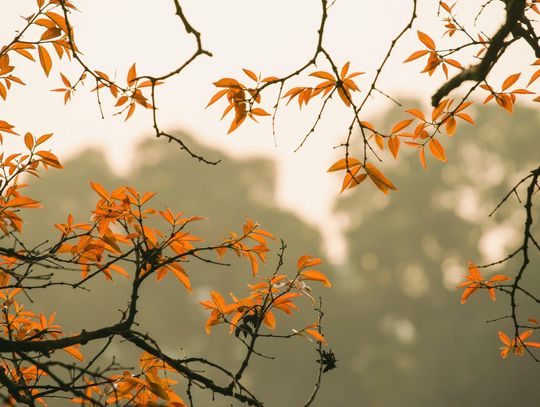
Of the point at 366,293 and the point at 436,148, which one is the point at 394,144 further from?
the point at 366,293

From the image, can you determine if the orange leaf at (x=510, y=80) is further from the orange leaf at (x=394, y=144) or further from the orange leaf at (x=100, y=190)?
the orange leaf at (x=100, y=190)

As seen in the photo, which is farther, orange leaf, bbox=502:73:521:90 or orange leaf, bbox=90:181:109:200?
orange leaf, bbox=502:73:521:90

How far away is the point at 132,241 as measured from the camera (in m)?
1.35

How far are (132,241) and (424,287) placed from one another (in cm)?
1740

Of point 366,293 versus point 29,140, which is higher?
point 366,293

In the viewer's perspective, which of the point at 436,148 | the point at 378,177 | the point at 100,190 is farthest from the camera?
the point at 436,148

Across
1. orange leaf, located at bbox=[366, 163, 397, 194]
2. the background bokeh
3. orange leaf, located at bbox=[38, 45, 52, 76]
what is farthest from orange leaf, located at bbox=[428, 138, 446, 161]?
the background bokeh

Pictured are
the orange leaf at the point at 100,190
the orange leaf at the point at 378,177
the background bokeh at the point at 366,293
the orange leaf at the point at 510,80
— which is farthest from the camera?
the background bokeh at the point at 366,293

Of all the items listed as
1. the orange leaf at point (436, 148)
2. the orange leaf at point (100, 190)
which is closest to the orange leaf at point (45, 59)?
the orange leaf at point (100, 190)

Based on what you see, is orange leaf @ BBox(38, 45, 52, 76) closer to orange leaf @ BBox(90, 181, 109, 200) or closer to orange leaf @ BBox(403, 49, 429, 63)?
orange leaf @ BBox(90, 181, 109, 200)

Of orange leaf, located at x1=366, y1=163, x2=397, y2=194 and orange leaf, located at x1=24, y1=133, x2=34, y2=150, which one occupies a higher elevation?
orange leaf, located at x1=24, y1=133, x2=34, y2=150

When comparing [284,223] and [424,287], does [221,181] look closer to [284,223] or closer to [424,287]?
[284,223]

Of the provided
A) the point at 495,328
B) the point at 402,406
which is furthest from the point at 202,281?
the point at 495,328

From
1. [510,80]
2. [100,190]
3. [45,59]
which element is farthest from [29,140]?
[510,80]
